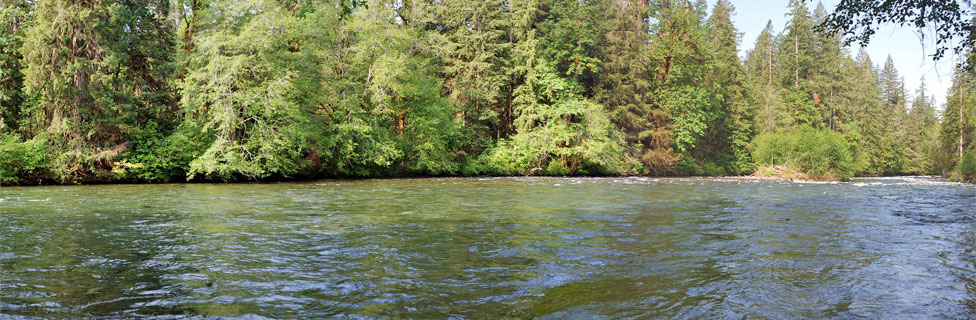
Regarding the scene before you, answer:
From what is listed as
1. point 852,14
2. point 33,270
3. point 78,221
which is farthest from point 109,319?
point 852,14

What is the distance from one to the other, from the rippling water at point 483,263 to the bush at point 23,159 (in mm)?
9788

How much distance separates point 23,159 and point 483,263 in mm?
22223

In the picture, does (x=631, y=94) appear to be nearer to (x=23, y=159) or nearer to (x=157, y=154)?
(x=157, y=154)

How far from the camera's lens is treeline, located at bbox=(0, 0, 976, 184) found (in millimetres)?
22609

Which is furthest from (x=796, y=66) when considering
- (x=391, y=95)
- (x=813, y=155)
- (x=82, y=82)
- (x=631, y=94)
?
(x=82, y=82)

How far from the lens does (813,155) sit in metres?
33.5

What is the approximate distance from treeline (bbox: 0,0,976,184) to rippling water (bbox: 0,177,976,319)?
3962mm

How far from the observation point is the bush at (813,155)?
1312 inches

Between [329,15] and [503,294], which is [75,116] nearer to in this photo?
[329,15]

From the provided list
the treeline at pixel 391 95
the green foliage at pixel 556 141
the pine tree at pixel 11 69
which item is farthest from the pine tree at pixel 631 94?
the pine tree at pixel 11 69

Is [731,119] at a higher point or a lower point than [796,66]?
lower

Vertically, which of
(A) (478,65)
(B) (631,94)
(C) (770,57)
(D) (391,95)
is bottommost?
(D) (391,95)

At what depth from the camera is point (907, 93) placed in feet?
316

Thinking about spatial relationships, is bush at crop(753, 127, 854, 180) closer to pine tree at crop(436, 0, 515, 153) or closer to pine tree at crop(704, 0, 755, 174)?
pine tree at crop(704, 0, 755, 174)
